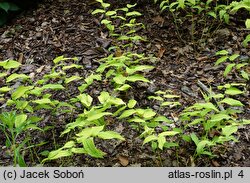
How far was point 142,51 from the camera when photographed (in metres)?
3.26

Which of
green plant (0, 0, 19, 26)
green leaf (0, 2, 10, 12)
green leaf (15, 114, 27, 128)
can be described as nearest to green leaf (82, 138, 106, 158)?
green leaf (15, 114, 27, 128)

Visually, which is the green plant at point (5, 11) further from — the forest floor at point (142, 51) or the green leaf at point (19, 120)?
the green leaf at point (19, 120)

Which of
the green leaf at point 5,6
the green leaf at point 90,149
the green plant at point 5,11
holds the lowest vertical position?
the green leaf at point 90,149

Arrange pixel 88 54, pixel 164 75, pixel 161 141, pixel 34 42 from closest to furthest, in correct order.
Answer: pixel 161 141
pixel 164 75
pixel 88 54
pixel 34 42

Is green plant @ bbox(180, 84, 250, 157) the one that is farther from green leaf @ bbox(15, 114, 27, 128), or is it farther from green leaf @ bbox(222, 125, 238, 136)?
green leaf @ bbox(15, 114, 27, 128)

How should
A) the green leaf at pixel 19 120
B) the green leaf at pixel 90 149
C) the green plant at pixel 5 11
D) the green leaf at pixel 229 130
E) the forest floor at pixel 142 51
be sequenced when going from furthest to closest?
the green plant at pixel 5 11 → the forest floor at pixel 142 51 → the green leaf at pixel 19 120 → the green leaf at pixel 229 130 → the green leaf at pixel 90 149

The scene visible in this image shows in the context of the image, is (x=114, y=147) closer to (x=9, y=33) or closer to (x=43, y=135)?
(x=43, y=135)

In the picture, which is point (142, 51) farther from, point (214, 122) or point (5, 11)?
point (5, 11)

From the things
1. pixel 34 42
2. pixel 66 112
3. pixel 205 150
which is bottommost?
pixel 205 150

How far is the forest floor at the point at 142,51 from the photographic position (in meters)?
2.26

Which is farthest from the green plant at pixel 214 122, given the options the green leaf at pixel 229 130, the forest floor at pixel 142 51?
the forest floor at pixel 142 51
